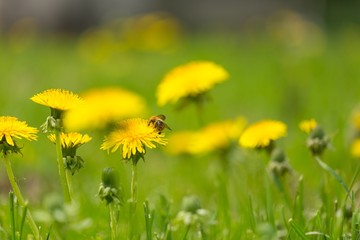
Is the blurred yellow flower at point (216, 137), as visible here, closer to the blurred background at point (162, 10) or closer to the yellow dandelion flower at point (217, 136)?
the yellow dandelion flower at point (217, 136)

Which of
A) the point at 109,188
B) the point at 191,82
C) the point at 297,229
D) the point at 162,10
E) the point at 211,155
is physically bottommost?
the point at 297,229

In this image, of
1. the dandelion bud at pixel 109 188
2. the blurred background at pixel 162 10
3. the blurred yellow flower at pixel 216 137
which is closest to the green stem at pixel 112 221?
the dandelion bud at pixel 109 188

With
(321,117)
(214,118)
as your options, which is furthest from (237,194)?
(214,118)

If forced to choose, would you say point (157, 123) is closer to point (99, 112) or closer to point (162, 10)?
point (99, 112)

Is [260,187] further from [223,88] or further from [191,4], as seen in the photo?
[191,4]

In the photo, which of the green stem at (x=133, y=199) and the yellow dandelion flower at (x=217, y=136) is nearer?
the green stem at (x=133, y=199)

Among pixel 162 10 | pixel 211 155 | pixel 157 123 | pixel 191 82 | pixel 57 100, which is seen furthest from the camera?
pixel 162 10

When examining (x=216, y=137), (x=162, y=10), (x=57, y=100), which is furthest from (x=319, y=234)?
(x=162, y=10)
